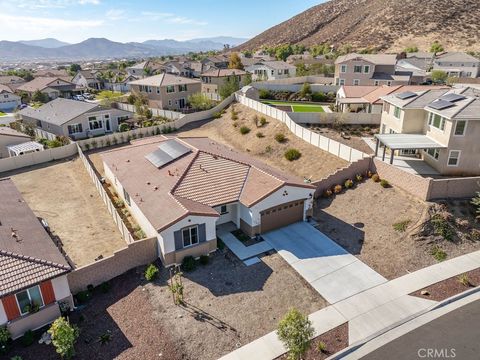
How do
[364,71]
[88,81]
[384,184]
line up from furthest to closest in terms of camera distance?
[88,81], [364,71], [384,184]

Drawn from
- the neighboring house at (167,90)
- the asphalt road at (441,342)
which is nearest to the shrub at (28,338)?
the asphalt road at (441,342)

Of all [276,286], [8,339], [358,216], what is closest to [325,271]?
[276,286]

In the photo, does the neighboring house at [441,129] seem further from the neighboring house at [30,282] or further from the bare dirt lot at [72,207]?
the neighboring house at [30,282]

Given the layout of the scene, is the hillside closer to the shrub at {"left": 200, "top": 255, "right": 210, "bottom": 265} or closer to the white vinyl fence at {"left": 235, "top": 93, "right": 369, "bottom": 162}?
the white vinyl fence at {"left": 235, "top": 93, "right": 369, "bottom": 162}

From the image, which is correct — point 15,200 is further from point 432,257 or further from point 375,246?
point 432,257

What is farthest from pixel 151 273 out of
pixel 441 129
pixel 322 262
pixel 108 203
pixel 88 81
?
pixel 88 81

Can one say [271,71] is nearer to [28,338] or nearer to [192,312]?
[192,312]
